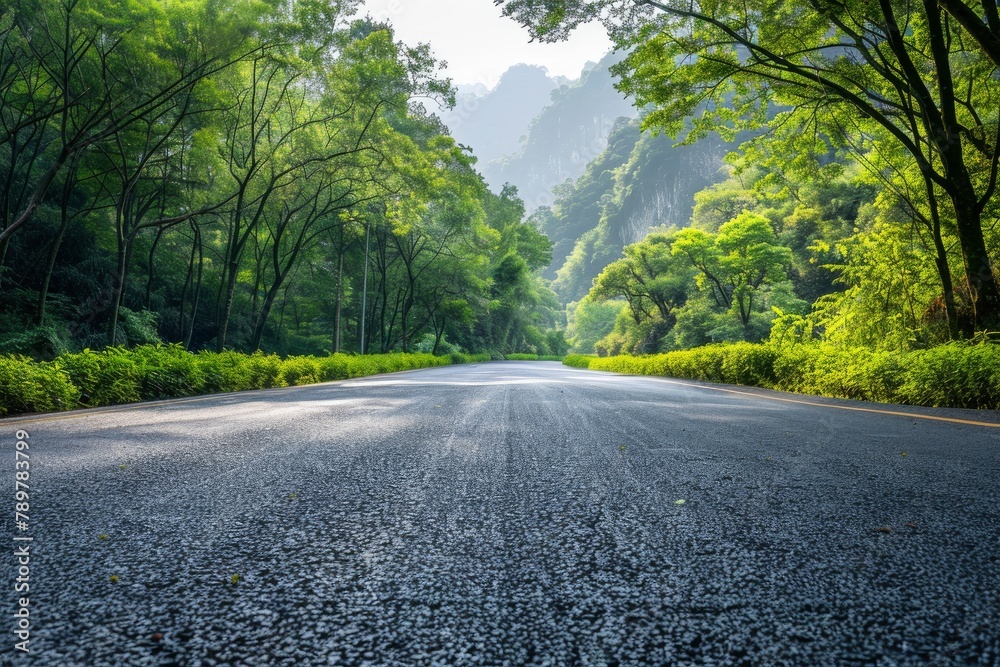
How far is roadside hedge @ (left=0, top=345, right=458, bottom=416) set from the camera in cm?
659

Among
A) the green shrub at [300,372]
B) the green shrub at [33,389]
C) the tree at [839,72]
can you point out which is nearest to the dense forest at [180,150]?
the green shrub at [300,372]

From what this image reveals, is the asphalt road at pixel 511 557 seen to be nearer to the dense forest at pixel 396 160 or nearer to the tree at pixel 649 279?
the dense forest at pixel 396 160

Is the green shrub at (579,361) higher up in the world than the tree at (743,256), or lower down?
lower down

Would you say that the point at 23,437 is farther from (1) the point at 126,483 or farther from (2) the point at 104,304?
(2) the point at 104,304

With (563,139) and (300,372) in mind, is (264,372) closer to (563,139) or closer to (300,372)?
(300,372)

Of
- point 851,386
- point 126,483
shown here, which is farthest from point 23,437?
point 851,386

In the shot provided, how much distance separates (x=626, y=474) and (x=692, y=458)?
0.68 meters

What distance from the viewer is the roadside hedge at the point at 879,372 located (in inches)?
257

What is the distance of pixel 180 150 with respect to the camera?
58.2ft

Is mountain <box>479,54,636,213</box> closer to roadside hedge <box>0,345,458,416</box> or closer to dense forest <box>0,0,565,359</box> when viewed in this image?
dense forest <box>0,0,565,359</box>

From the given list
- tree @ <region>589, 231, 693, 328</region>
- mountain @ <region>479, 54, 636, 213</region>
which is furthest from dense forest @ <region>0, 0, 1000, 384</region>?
mountain @ <region>479, 54, 636, 213</region>

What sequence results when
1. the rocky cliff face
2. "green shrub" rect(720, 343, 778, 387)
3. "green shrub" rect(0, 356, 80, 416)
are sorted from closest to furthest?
"green shrub" rect(0, 356, 80, 416) → "green shrub" rect(720, 343, 778, 387) → the rocky cliff face

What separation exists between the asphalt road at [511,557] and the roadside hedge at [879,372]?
4.05 metres

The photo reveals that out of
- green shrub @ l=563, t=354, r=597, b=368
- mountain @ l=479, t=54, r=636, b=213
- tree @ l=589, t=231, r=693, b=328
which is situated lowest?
green shrub @ l=563, t=354, r=597, b=368
